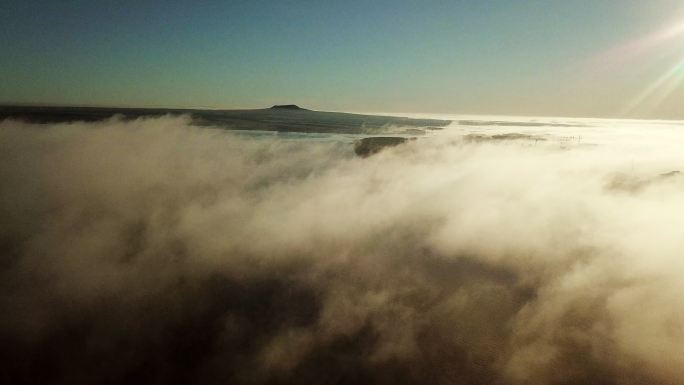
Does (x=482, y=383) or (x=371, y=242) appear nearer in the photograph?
(x=482, y=383)

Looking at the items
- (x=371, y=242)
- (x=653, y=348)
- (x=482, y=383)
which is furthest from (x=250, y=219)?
(x=653, y=348)

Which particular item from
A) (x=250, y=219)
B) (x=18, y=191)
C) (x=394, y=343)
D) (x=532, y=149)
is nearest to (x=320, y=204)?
(x=250, y=219)

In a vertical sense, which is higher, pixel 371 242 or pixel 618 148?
pixel 618 148

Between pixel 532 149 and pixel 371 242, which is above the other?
pixel 532 149

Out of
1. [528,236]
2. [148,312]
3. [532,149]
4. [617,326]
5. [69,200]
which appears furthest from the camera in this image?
[532,149]

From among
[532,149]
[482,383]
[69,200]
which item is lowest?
[69,200]

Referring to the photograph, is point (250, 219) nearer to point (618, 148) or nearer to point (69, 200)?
point (69, 200)

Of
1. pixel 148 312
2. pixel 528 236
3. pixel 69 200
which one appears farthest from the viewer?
pixel 69 200

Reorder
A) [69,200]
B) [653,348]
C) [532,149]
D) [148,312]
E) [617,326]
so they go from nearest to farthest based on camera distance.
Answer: [653,348], [617,326], [148,312], [69,200], [532,149]

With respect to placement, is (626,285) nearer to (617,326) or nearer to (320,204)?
(617,326)
